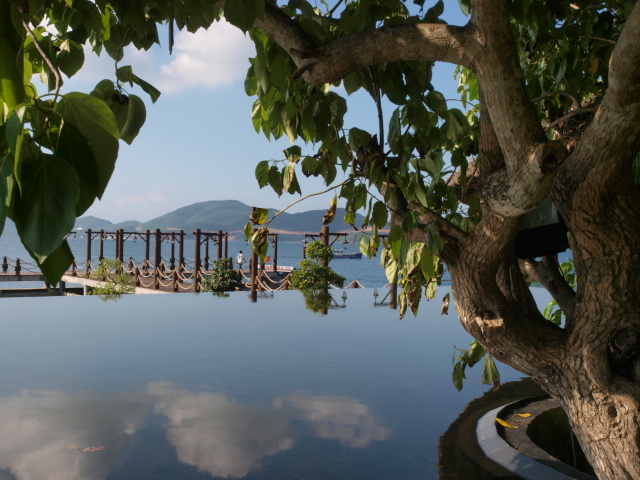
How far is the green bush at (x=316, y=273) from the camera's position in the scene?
12094 mm

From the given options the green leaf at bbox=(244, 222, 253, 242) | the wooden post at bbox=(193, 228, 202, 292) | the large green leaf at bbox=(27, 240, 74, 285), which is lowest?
the wooden post at bbox=(193, 228, 202, 292)

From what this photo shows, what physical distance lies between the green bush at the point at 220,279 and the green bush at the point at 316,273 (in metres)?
1.56

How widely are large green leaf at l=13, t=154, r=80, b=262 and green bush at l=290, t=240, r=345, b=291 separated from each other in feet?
38.1

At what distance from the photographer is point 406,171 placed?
4.59ft

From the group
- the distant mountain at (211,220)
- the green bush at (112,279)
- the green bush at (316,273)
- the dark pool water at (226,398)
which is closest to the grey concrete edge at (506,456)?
the dark pool water at (226,398)

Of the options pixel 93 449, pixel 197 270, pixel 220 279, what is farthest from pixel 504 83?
pixel 197 270

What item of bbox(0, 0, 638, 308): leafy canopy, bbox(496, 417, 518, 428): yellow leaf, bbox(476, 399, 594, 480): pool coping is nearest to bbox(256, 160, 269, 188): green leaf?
bbox(0, 0, 638, 308): leafy canopy

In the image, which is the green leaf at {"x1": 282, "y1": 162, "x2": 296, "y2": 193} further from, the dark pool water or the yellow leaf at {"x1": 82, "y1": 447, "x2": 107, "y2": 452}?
the yellow leaf at {"x1": 82, "y1": 447, "x2": 107, "y2": 452}

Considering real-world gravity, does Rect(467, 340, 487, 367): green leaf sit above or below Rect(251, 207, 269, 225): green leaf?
below

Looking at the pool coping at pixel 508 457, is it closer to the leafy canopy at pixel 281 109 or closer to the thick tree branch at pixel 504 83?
the leafy canopy at pixel 281 109

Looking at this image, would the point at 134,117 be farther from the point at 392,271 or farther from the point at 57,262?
the point at 392,271

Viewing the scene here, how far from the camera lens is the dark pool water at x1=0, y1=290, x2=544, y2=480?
3.51m

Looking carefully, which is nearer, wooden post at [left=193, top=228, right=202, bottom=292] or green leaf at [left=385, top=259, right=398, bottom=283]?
green leaf at [left=385, top=259, right=398, bottom=283]

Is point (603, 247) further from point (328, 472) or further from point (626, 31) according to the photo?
point (328, 472)
